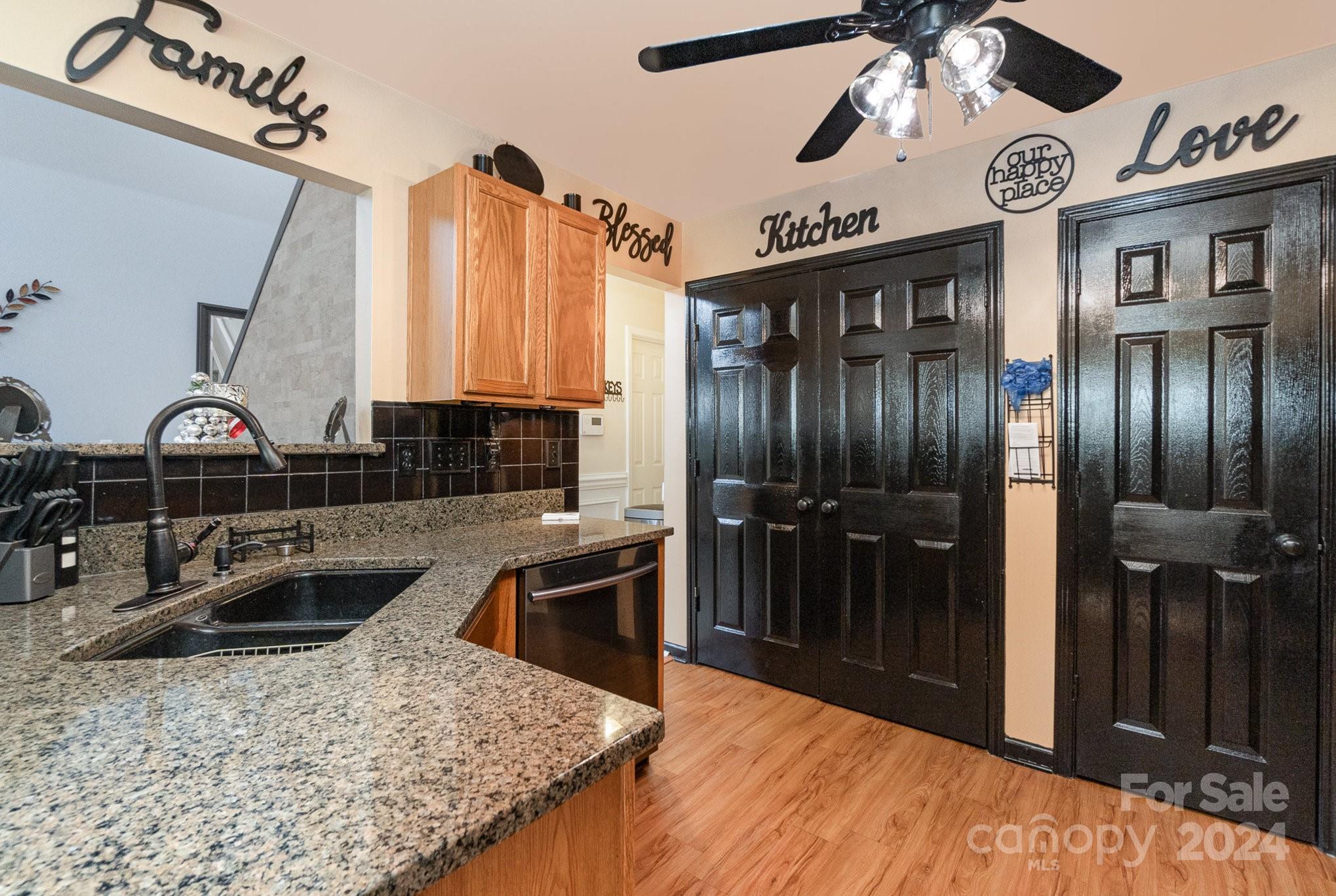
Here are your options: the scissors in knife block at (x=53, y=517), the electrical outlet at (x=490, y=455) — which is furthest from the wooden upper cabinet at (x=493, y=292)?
the scissors in knife block at (x=53, y=517)

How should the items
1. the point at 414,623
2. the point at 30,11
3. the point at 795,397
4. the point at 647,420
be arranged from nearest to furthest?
1. the point at 414,623
2. the point at 30,11
3. the point at 795,397
4. the point at 647,420

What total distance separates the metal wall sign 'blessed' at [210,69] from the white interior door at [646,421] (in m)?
3.18

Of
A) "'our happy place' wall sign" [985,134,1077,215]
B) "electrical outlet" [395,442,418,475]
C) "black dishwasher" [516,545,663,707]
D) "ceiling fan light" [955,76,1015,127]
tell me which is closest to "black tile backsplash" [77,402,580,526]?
"electrical outlet" [395,442,418,475]

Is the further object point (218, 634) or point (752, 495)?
point (752, 495)

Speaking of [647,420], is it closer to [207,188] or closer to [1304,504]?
[207,188]

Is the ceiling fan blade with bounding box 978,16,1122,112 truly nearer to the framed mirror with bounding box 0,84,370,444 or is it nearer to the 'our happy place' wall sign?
the 'our happy place' wall sign

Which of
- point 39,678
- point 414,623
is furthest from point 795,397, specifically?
point 39,678

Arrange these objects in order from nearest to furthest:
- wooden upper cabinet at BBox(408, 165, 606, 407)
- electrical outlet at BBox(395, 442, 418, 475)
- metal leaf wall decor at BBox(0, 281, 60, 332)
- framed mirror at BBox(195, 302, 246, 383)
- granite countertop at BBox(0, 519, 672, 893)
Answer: granite countertop at BBox(0, 519, 672, 893)
wooden upper cabinet at BBox(408, 165, 606, 407)
electrical outlet at BBox(395, 442, 418, 475)
metal leaf wall decor at BBox(0, 281, 60, 332)
framed mirror at BBox(195, 302, 246, 383)

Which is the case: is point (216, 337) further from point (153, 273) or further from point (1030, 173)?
point (1030, 173)

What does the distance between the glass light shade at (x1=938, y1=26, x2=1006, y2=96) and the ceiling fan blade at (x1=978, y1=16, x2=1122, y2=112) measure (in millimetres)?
32

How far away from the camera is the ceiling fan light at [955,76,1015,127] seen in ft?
3.95

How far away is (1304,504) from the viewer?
72.9 inches

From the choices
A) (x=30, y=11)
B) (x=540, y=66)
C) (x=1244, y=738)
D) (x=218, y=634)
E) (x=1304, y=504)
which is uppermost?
(x=540, y=66)

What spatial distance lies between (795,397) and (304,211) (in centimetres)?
276
